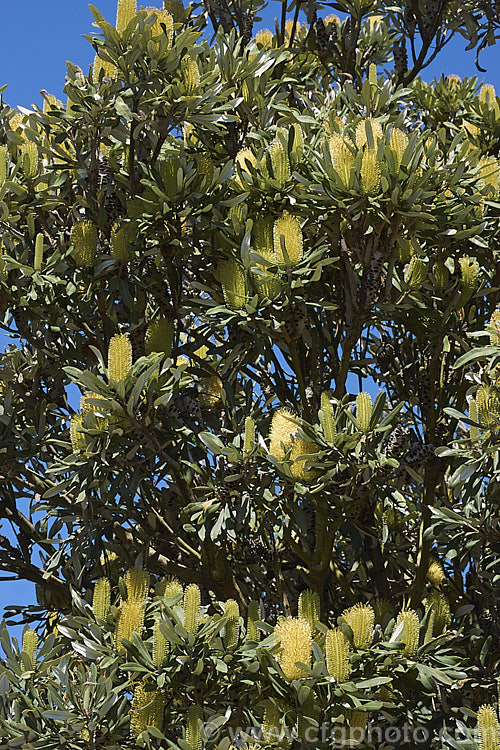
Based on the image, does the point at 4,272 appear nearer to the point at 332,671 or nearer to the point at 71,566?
the point at 71,566

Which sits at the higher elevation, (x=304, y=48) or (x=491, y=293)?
(x=304, y=48)

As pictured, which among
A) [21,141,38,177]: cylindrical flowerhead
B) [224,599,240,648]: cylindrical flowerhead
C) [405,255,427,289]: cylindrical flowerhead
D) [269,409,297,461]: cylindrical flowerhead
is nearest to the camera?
[224,599,240,648]: cylindrical flowerhead

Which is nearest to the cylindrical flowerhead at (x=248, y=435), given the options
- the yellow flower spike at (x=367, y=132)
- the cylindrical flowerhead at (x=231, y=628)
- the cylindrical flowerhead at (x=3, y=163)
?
the cylindrical flowerhead at (x=231, y=628)

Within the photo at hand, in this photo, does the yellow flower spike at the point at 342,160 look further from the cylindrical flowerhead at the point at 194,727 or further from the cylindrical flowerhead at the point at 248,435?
the cylindrical flowerhead at the point at 194,727

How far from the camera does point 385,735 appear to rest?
15.0 feet

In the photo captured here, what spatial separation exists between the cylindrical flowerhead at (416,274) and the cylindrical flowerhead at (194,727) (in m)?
2.35

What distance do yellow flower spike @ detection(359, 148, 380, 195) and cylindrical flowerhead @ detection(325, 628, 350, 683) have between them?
2020 millimetres

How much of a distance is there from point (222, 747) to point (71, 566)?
154 centimetres

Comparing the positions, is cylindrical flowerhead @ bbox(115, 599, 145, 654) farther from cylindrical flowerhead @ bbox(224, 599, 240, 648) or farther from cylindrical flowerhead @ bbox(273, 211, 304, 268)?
cylindrical flowerhead @ bbox(273, 211, 304, 268)

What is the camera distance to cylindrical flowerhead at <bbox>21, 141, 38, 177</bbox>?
5.07m

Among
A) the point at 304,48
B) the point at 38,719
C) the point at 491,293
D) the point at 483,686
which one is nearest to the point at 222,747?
the point at 38,719

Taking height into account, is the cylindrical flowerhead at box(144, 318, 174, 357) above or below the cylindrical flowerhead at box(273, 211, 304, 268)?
below

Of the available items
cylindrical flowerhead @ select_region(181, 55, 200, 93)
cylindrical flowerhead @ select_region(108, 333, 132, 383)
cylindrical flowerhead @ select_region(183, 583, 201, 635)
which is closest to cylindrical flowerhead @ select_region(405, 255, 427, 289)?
cylindrical flowerhead @ select_region(181, 55, 200, 93)

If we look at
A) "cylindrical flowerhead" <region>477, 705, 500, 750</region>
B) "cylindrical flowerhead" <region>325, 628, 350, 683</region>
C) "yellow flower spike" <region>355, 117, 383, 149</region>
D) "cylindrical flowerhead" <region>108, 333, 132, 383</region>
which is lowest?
"cylindrical flowerhead" <region>477, 705, 500, 750</region>
